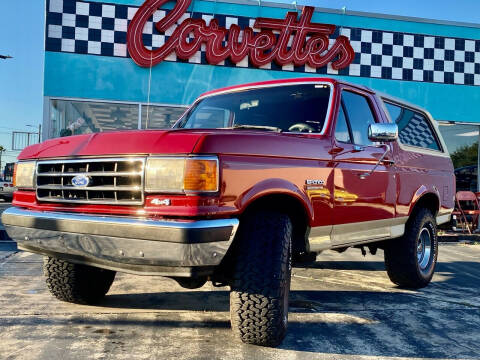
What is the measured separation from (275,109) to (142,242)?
5.11 feet

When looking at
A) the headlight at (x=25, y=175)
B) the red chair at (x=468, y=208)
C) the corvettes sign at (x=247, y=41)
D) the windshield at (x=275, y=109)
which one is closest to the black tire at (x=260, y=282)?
the windshield at (x=275, y=109)

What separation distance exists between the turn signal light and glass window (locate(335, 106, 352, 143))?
1.28m

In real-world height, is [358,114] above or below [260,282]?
above

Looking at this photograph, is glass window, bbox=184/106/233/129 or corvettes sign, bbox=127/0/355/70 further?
corvettes sign, bbox=127/0/355/70

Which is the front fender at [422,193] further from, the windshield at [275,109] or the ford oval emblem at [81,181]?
the ford oval emblem at [81,181]

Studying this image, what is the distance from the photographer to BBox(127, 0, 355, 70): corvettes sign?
28.6ft

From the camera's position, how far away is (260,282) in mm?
2420

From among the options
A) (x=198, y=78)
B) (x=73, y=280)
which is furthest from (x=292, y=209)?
(x=198, y=78)

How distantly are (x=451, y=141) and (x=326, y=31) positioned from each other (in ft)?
13.0

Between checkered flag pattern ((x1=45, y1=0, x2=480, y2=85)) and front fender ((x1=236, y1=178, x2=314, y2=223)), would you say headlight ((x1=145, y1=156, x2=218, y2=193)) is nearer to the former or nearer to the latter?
front fender ((x1=236, y1=178, x2=314, y2=223))

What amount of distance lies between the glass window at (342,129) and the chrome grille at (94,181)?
60.5 inches

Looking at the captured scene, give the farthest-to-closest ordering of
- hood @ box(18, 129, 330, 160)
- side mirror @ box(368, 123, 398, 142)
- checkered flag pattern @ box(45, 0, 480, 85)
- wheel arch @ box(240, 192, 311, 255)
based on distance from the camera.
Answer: checkered flag pattern @ box(45, 0, 480, 85) < side mirror @ box(368, 123, 398, 142) < wheel arch @ box(240, 192, 311, 255) < hood @ box(18, 129, 330, 160)

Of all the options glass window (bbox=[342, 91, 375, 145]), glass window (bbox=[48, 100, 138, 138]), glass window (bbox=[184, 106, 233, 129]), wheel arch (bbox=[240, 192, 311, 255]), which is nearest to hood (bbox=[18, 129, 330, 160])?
wheel arch (bbox=[240, 192, 311, 255])

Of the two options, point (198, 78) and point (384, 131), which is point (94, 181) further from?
point (198, 78)
